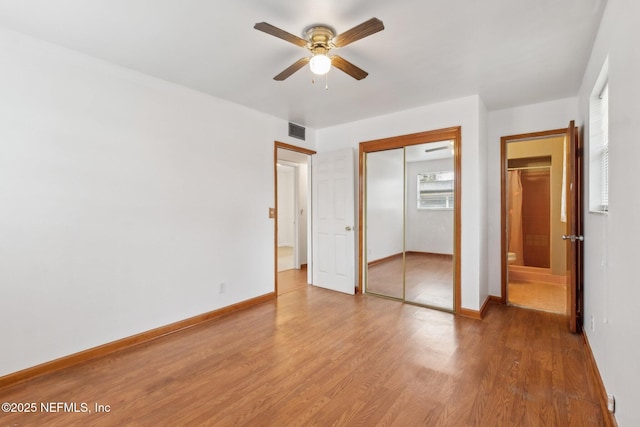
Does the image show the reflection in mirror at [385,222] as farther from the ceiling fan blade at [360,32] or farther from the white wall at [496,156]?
the ceiling fan blade at [360,32]

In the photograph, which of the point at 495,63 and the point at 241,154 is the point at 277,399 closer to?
the point at 241,154

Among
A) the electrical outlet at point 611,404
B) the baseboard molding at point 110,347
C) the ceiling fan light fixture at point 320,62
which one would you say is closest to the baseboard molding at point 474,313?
the electrical outlet at point 611,404

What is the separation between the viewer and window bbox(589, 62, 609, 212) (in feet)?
7.04

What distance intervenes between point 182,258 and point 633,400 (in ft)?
11.1

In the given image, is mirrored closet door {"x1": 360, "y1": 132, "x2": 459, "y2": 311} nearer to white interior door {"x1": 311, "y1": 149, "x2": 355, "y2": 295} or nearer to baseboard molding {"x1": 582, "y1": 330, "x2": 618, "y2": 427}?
white interior door {"x1": 311, "y1": 149, "x2": 355, "y2": 295}

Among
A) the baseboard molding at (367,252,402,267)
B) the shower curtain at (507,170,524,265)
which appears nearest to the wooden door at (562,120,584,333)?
the baseboard molding at (367,252,402,267)

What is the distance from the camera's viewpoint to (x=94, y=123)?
2463 millimetres

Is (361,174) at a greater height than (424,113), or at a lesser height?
lesser

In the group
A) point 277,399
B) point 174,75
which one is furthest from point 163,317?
point 174,75

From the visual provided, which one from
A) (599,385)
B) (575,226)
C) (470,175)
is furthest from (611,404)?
(470,175)

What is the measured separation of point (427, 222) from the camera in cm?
379

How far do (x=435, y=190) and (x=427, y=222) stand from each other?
0.43 m

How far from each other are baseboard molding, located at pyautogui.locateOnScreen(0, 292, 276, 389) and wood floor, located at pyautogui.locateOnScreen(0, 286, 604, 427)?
2.9 inches

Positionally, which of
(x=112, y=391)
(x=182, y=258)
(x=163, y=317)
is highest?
(x=182, y=258)
